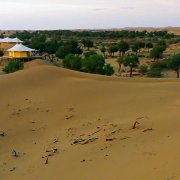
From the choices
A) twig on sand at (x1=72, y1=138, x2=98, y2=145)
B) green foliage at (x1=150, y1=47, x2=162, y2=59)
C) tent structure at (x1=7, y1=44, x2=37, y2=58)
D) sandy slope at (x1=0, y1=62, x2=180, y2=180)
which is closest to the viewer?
sandy slope at (x1=0, y1=62, x2=180, y2=180)

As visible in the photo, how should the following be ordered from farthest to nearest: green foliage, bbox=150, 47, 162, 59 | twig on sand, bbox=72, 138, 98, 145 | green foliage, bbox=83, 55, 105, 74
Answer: green foliage, bbox=150, 47, 162, 59 → green foliage, bbox=83, 55, 105, 74 → twig on sand, bbox=72, 138, 98, 145

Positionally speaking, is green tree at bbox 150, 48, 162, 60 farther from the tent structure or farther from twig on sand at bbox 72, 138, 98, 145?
twig on sand at bbox 72, 138, 98, 145

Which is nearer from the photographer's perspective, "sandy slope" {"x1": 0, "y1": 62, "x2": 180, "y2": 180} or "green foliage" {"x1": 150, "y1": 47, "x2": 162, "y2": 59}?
"sandy slope" {"x1": 0, "y1": 62, "x2": 180, "y2": 180}

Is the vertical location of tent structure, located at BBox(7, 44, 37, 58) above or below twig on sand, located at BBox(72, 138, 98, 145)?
below

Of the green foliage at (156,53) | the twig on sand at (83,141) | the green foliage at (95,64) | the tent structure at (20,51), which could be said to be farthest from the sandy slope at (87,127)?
the green foliage at (156,53)

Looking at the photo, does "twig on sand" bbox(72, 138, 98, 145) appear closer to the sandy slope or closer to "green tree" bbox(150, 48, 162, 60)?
the sandy slope

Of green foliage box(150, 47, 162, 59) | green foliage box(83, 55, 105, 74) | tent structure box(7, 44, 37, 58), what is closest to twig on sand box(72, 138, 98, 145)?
green foliage box(83, 55, 105, 74)

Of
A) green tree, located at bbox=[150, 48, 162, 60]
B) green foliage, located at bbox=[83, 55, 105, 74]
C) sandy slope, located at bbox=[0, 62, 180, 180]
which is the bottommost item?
green tree, located at bbox=[150, 48, 162, 60]

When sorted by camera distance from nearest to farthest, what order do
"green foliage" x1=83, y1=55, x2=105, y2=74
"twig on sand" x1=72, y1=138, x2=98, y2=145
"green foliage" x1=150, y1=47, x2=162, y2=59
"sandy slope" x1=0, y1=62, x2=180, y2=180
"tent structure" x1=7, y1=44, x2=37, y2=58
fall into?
"sandy slope" x1=0, y1=62, x2=180, y2=180, "twig on sand" x1=72, y1=138, x2=98, y2=145, "green foliage" x1=83, y1=55, x2=105, y2=74, "tent structure" x1=7, y1=44, x2=37, y2=58, "green foliage" x1=150, y1=47, x2=162, y2=59

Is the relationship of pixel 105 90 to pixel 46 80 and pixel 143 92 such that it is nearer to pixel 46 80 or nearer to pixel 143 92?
pixel 143 92
